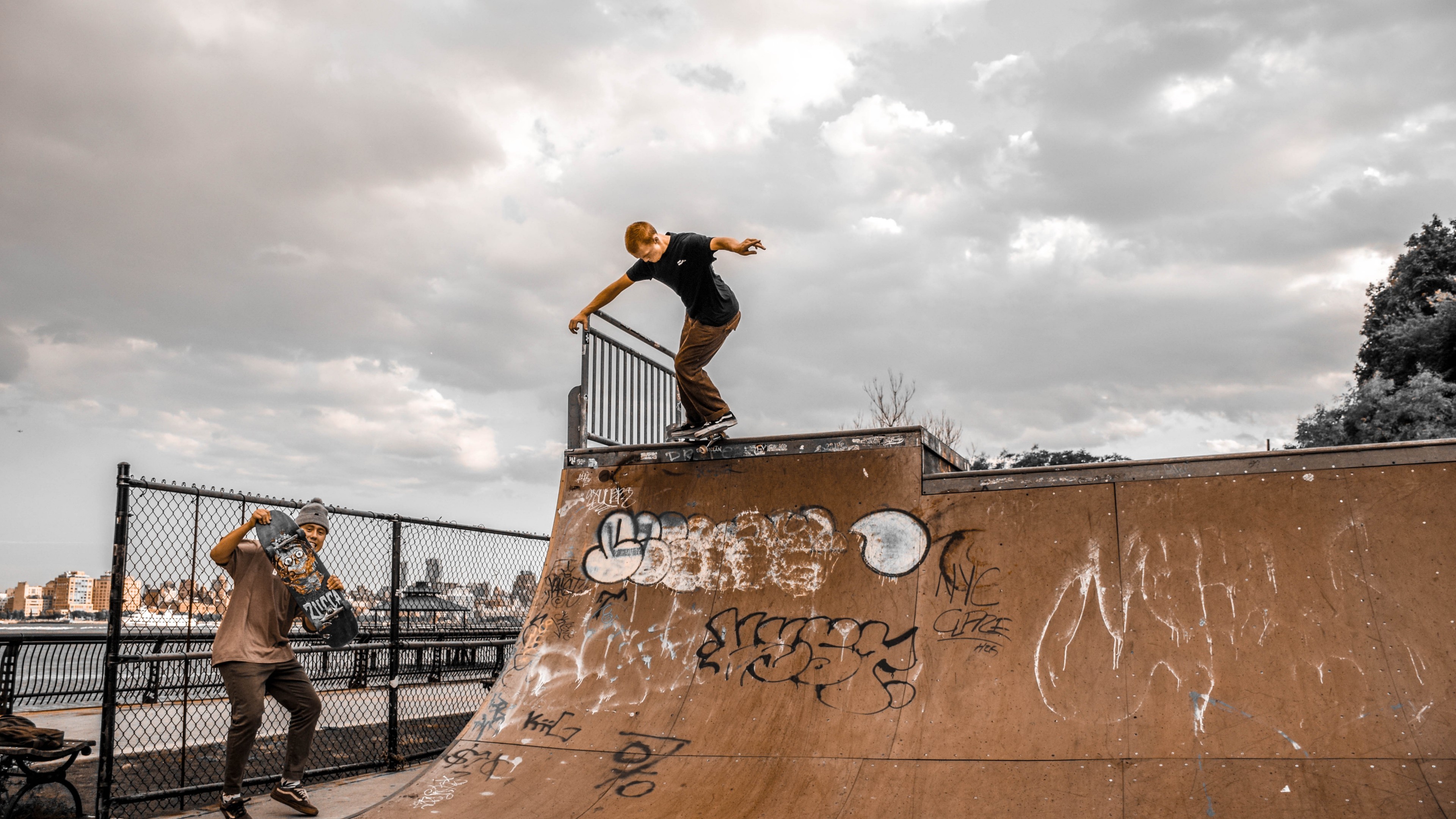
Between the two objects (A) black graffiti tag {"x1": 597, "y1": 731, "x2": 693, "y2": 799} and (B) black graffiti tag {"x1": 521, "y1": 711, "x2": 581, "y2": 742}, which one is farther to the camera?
(B) black graffiti tag {"x1": 521, "y1": 711, "x2": 581, "y2": 742}

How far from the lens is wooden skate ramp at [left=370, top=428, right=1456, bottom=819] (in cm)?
417

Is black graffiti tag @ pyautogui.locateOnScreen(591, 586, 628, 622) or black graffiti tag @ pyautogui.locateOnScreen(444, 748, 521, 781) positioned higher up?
black graffiti tag @ pyautogui.locateOnScreen(591, 586, 628, 622)

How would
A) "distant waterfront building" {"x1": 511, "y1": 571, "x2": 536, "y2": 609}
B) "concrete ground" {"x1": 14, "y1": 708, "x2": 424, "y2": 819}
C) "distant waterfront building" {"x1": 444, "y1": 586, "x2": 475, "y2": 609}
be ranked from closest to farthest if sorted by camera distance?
"concrete ground" {"x1": 14, "y1": 708, "x2": 424, "y2": 819} < "distant waterfront building" {"x1": 444, "y1": 586, "x2": 475, "y2": 609} < "distant waterfront building" {"x1": 511, "y1": 571, "x2": 536, "y2": 609}

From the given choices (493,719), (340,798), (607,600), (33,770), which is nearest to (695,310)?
(607,600)

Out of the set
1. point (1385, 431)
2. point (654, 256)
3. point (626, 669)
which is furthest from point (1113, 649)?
point (1385, 431)

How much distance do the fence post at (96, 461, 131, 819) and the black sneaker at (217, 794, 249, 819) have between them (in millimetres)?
577

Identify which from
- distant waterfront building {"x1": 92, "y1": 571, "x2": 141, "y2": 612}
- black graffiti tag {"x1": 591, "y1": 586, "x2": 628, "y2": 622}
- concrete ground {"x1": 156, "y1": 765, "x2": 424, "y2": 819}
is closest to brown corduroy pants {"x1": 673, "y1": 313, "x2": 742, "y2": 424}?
black graffiti tag {"x1": 591, "y1": 586, "x2": 628, "y2": 622}

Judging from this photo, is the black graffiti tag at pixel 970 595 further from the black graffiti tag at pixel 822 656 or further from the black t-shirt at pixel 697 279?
the black t-shirt at pixel 697 279

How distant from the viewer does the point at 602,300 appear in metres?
7.23

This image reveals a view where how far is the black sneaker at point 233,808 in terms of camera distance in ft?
15.6

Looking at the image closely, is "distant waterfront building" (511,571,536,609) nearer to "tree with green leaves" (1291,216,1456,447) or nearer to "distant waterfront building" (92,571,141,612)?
"distant waterfront building" (92,571,141,612)

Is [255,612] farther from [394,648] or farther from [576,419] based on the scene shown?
[576,419]

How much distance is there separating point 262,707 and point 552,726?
1638 mm

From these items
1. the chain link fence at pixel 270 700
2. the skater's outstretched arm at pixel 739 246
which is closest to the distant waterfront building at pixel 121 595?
the chain link fence at pixel 270 700
